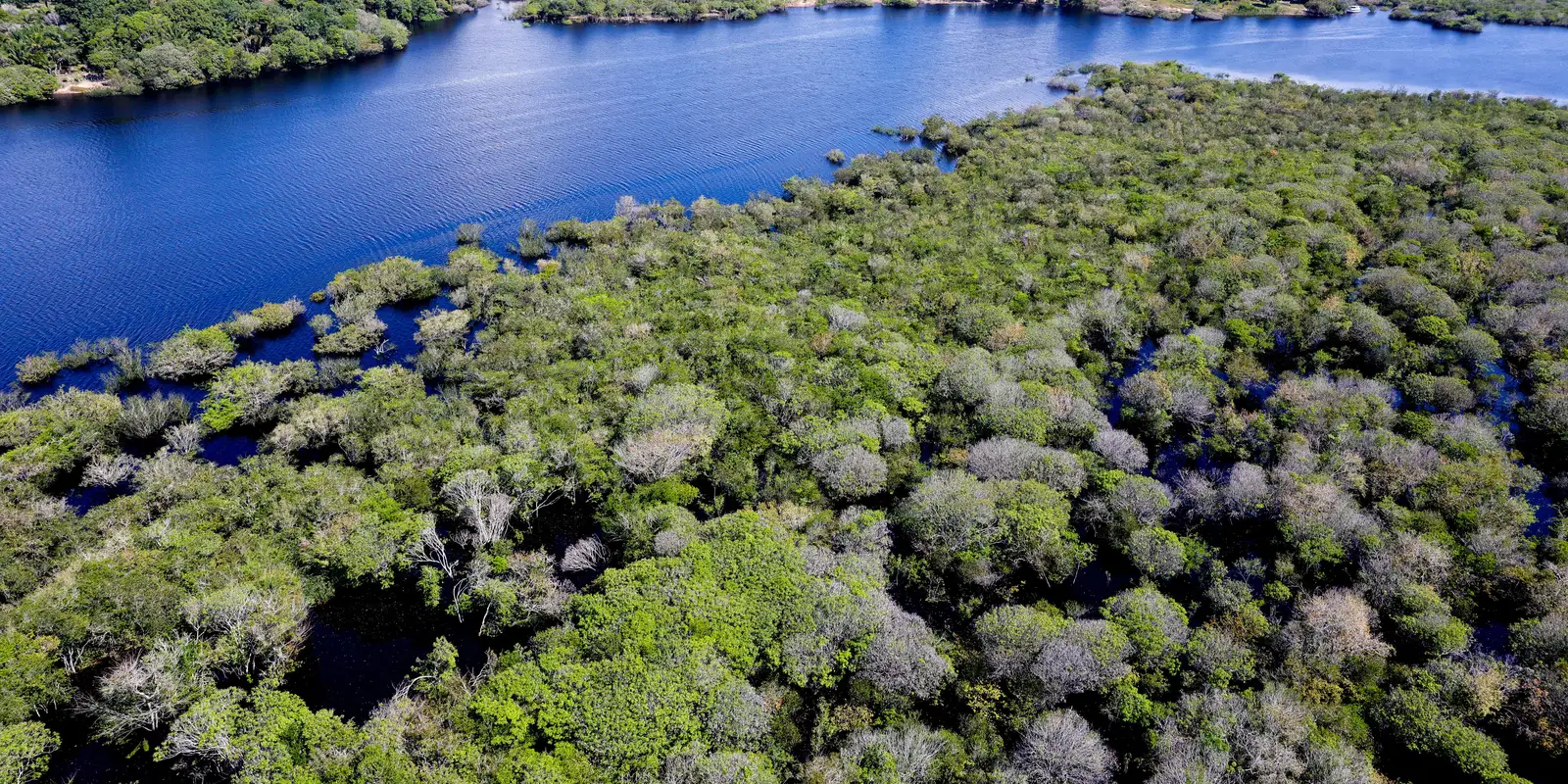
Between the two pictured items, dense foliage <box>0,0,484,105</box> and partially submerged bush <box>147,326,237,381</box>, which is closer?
partially submerged bush <box>147,326,237,381</box>

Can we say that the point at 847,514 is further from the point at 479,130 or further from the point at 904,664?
the point at 479,130

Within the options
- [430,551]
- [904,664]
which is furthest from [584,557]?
[904,664]

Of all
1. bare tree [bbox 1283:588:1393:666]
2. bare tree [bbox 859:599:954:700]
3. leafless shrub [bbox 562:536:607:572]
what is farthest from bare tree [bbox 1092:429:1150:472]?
leafless shrub [bbox 562:536:607:572]

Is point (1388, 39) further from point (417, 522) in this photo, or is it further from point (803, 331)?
point (417, 522)

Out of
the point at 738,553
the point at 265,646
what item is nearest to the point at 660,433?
the point at 738,553

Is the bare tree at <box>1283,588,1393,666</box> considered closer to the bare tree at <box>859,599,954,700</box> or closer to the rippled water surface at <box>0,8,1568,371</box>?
the bare tree at <box>859,599,954,700</box>

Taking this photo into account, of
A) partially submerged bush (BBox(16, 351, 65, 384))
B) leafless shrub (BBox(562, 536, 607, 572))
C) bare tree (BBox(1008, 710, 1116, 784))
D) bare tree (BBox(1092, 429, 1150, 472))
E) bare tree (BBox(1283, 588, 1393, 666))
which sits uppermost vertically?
partially submerged bush (BBox(16, 351, 65, 384))
